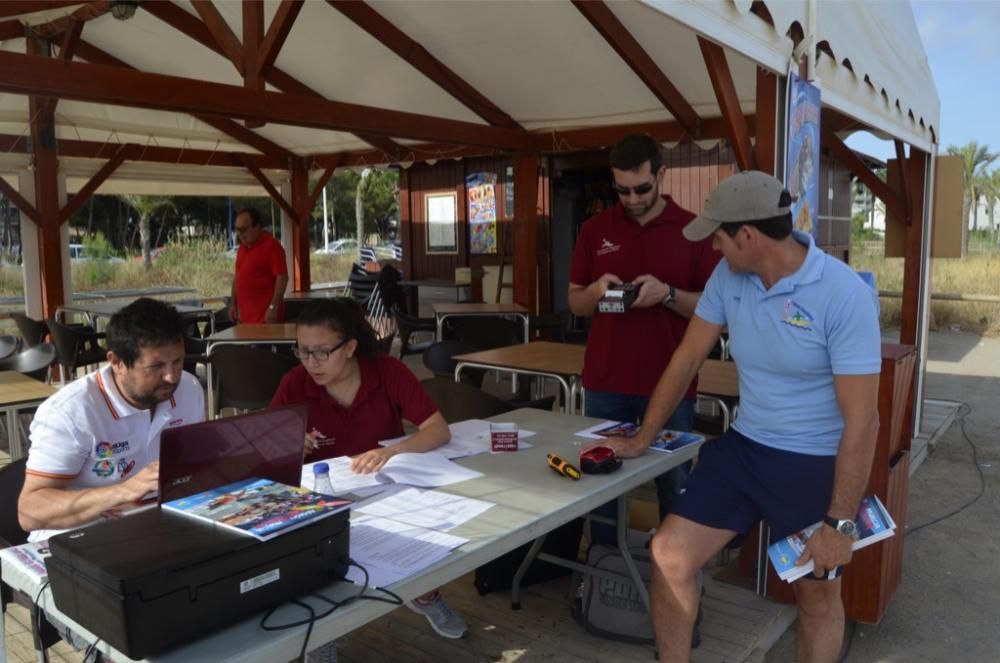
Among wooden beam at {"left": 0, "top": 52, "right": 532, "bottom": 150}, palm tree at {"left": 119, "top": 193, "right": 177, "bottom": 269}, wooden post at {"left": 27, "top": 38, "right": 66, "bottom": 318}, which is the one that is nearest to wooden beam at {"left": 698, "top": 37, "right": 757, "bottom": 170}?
wooden beam at {"left": 0, "top": 52, "right": 532, "bottom": 150}

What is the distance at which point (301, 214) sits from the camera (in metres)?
11.2

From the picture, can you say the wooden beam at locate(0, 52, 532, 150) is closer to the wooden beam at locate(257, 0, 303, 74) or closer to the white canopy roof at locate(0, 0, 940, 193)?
the wooden beam at locate(257, 0, 303, 74)

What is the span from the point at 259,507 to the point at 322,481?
1.78ft

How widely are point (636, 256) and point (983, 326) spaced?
12.2 meters

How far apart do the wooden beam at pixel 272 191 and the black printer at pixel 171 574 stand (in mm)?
9765

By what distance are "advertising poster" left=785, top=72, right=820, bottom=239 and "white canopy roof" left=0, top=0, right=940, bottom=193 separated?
0.53 ft

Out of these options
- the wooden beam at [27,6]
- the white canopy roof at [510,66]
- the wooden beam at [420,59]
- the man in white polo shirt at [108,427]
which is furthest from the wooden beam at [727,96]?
the wooden beam at [27,6]

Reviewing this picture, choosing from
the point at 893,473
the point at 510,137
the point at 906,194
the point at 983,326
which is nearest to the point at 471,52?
the point at 510,137

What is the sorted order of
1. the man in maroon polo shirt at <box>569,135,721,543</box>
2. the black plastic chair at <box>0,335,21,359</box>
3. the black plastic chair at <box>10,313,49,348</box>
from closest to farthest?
1. the man in maroon polo shirt at <box>569,135,721,543</box>
2. the black plastic chair at <box>0,335,21,359</box>
3. the black plastic chair at <box>10,313,49,348</box>

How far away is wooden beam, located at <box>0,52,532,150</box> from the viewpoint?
460 centimetres

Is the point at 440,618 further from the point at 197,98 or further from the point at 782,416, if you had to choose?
the point at 197,98

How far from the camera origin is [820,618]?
2.31 metres

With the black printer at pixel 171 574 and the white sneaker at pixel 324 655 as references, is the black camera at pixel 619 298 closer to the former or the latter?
the white sneaker at pixel 324 655

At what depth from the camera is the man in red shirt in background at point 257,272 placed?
249 inches
